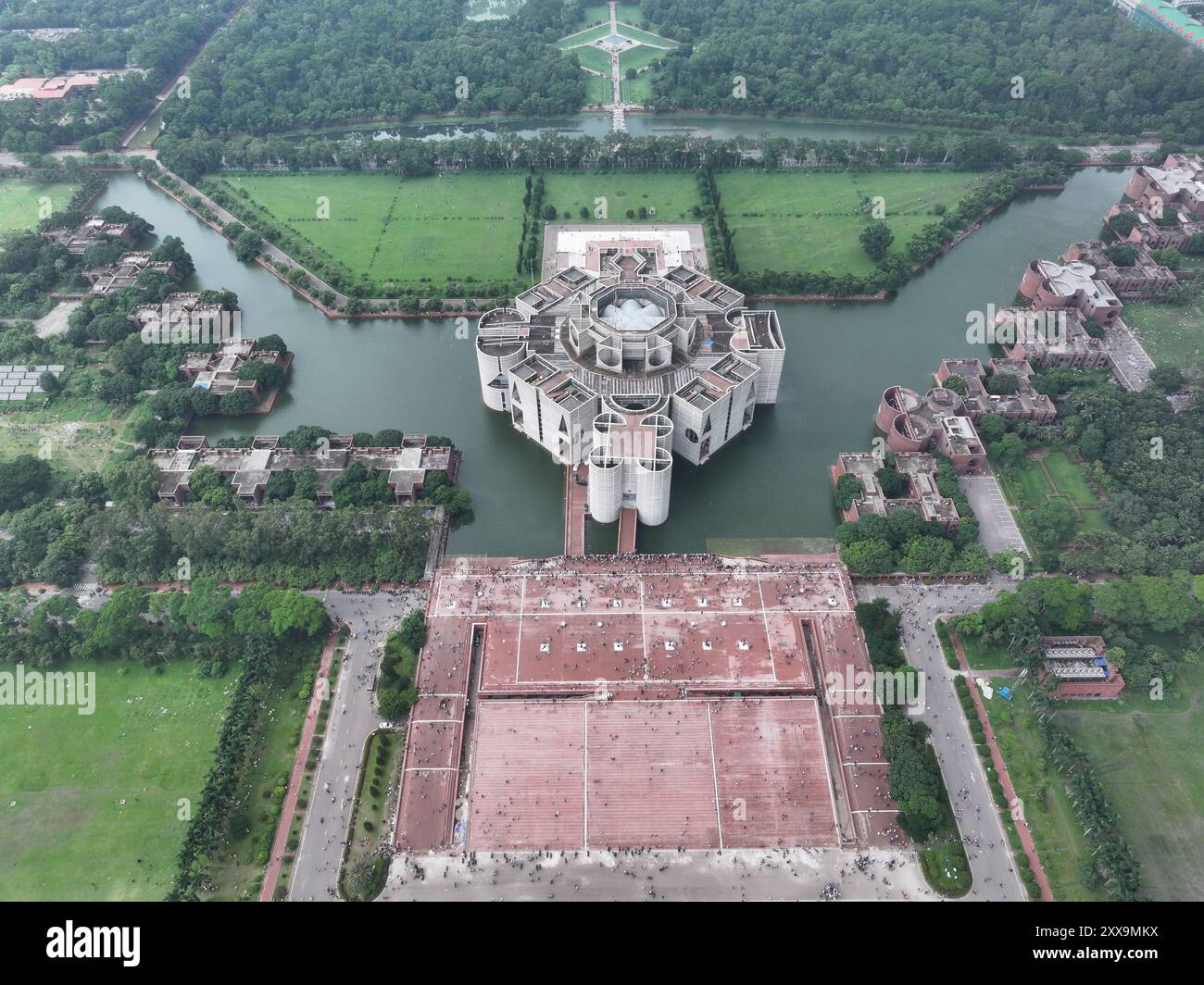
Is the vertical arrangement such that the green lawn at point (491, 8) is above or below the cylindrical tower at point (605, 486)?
above

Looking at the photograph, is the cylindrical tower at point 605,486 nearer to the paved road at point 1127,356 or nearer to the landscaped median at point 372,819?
the landscaped median at point 372,819

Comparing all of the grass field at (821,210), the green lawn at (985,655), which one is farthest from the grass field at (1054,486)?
the grass field at (821,210)

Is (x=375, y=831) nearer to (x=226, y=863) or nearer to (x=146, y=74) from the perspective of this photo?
(x=226, y=863)

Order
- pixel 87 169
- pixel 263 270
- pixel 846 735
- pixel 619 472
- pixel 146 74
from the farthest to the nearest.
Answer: pixel 146 74, pixel 87 169, pixel 263 270, pixel 619 472, pixel 846 735

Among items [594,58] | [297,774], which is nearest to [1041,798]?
[297,774]

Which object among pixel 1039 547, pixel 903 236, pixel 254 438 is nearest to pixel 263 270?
pixel 254 438

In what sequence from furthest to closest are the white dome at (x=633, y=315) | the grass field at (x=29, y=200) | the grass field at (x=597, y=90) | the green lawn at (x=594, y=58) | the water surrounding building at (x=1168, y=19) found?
1. the green lawn at (x=594, y=58)
2. the water surrounding building at (x=1168, y=19)
3. the grass field at (x=597, y=90)
4. the grass field at (x=29, y=200)
5. the white dome at (x=633, y=315)

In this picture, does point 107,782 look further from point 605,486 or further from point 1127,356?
point 1127,356
